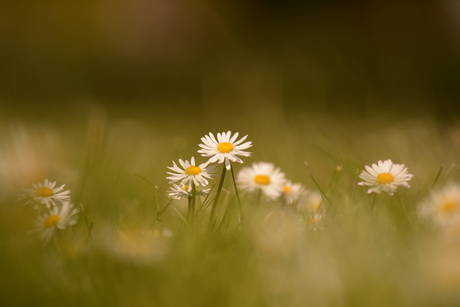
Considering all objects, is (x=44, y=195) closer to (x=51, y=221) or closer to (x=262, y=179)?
(x=51, y=221)

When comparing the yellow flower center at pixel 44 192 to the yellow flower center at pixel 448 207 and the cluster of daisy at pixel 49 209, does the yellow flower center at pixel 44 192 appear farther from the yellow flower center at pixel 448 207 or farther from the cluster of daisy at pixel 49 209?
the yellow flower center at pixel 448 207

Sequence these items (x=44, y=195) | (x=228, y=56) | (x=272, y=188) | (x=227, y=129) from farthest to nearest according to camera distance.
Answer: (x=228, y=56)
(x=227, y=129)
(x=272, y=188)
(x=44, y=195)

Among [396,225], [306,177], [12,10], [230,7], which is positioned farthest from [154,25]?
[396,225]

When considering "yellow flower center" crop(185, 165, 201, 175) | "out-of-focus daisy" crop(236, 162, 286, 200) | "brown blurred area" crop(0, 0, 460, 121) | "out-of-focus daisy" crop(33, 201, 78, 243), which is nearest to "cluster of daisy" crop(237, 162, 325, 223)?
"out-of-focus daisy" crop(236, 162, 286, 200)

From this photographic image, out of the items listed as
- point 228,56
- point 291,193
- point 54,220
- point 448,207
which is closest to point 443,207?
point 448,207

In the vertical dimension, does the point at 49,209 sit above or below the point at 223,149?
below

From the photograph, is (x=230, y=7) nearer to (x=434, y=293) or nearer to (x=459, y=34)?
(x=459, y=34)
